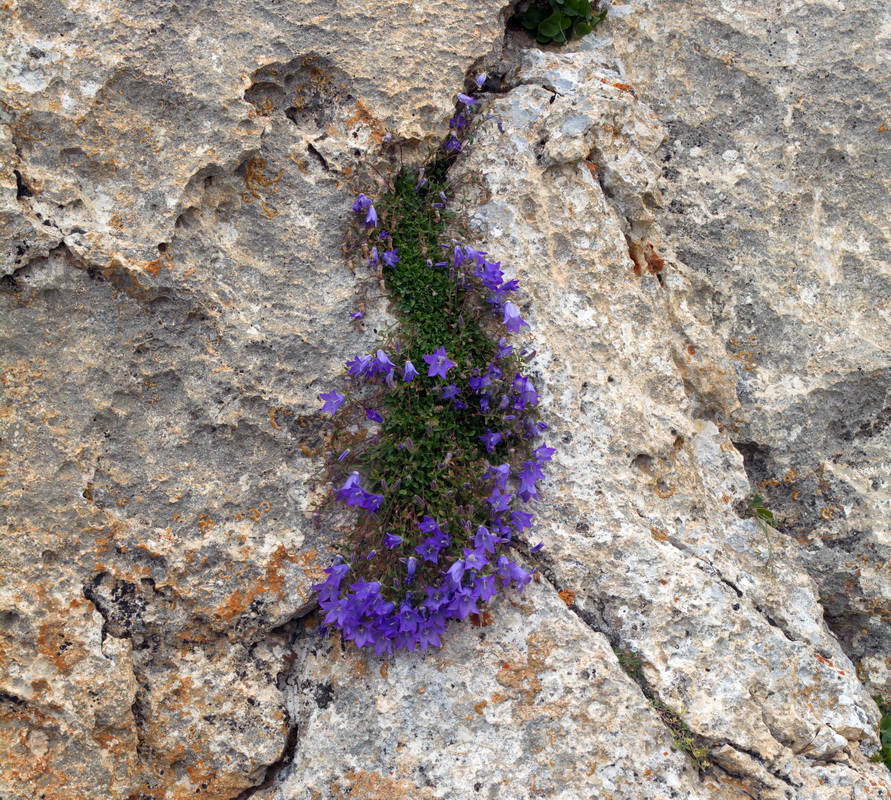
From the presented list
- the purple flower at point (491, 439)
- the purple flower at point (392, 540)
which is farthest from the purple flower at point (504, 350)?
the purple flower at point (392, 540)

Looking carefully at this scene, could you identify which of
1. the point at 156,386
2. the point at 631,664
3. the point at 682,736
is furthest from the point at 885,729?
the point at 156,386

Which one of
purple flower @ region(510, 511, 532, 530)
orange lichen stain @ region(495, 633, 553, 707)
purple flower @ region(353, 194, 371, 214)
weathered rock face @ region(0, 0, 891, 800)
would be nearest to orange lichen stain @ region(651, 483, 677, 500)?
weathered rock face @ region(0, 0, 891, 800)

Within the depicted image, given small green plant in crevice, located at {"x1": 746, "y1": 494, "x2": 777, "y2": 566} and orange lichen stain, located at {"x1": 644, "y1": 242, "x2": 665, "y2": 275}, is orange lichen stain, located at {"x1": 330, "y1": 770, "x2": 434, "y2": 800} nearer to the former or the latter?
small green plant in crevice, located at {"x1": 746, "y1": 494, "x2": 777, "y2": 566}

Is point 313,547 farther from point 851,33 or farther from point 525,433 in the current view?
point 851,33

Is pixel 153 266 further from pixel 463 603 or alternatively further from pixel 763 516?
pixel 763 516

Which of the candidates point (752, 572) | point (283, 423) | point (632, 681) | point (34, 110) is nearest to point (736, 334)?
point (752, 572)

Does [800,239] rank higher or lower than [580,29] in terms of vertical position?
lower
